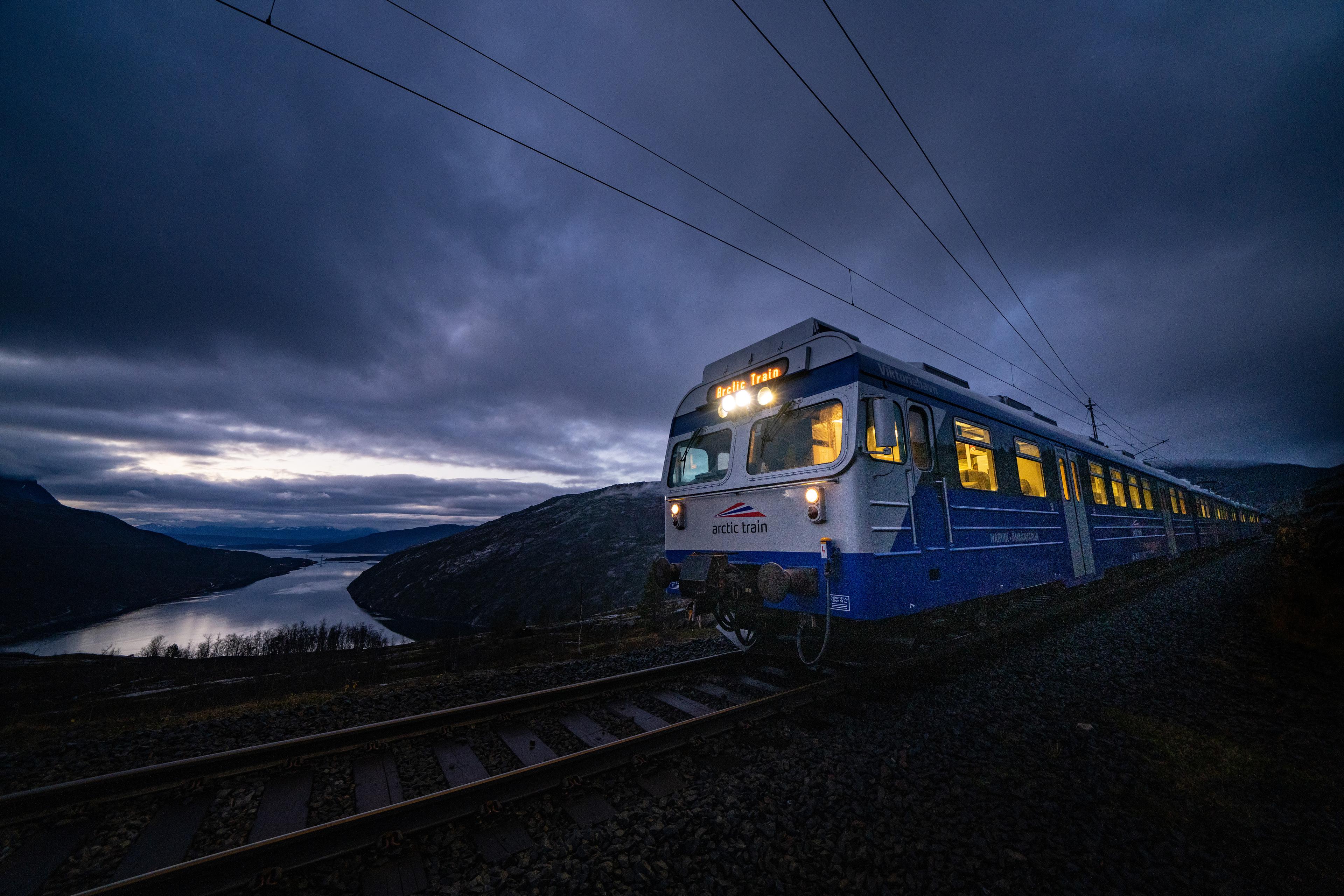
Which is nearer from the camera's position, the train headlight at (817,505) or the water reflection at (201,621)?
the train headlight at (817,505)

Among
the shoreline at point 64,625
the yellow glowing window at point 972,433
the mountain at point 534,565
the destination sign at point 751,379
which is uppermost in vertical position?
the destination sign at point 751,379

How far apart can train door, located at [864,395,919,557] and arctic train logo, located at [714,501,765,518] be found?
4.57ft

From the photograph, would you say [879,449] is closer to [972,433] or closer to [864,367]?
[864,367]

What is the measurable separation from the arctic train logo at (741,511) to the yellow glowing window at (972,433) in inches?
128

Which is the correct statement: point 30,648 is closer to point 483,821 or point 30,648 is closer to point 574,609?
point 574,609

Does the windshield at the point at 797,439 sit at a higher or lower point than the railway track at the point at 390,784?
higher

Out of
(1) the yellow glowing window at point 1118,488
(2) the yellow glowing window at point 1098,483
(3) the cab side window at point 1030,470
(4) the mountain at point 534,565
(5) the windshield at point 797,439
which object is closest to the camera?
(5) the windshield at point 797,439

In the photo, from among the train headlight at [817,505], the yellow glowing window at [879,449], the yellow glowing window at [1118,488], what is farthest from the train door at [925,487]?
the yellow glowing window at [1118,488]

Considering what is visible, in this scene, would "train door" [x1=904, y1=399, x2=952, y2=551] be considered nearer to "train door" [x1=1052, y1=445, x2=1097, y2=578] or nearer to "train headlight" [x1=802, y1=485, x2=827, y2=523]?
"train headlight" [x1=802, y1=485, x2=827, y2=523]

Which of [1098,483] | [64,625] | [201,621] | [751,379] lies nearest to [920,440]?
[751,379]

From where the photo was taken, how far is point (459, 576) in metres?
158

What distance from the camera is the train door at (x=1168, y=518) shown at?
651 inches

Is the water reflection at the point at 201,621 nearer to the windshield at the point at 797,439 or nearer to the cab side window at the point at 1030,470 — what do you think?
the windshield at the point at 797,439

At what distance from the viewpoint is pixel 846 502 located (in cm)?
549
